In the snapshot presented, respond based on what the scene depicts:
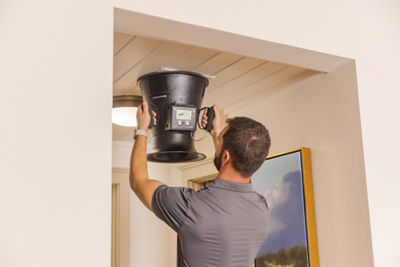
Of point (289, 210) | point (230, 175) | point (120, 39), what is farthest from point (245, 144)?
point (289, 210)

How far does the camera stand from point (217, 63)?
2492 mm

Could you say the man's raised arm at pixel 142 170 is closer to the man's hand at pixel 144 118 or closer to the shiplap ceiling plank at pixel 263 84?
the man's hand at pixel 144 118

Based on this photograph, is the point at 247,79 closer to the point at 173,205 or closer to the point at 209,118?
the point at 209,118

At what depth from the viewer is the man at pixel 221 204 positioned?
158 cm

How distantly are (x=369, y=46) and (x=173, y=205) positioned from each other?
125cm

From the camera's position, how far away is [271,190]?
2711mm

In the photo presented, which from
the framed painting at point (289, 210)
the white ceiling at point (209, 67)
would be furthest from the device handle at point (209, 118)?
the framed painting at point (289, 210)

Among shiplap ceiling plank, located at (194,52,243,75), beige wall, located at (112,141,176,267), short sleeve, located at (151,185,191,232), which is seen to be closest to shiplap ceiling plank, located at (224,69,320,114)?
shiplap ceiling plank, located at (194,52,243,75)

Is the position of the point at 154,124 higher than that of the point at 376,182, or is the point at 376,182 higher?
the point at 154,124

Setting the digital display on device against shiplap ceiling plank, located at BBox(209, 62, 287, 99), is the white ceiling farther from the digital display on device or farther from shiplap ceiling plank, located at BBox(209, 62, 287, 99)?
the digital display on device
